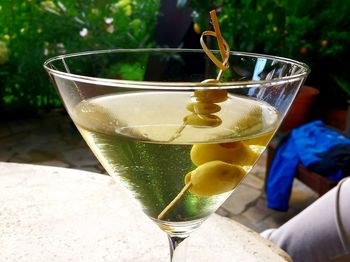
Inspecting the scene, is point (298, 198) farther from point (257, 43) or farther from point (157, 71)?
point (157, 71)

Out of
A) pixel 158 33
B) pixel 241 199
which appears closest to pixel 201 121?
pixel 241 199

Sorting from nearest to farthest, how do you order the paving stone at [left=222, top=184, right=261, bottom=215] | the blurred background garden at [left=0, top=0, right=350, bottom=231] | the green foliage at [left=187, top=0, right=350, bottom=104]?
the paving stone at [left=222, top=184, right=261, bottom=215] → the blurred background garden at [left=0, top=0, right=350, bottom=231] → the green foliage at [left=187, top=0, right=350, bottom=104]

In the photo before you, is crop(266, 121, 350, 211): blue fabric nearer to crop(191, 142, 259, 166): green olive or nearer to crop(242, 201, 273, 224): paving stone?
crop(242, 201, 273, 224): paving stone

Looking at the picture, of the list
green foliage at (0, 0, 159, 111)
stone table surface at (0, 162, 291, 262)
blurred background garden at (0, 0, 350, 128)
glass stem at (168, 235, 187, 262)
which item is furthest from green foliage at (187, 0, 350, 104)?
glass stem at (168, 235, 187, 262)

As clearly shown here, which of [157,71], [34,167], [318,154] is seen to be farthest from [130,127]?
[318,154]

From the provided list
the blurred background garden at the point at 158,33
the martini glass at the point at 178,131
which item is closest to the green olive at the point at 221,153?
the martini glass at the point at 178,131

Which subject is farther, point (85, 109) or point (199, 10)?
point (199, 10)

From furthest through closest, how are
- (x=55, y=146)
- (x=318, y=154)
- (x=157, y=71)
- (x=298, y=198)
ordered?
1. (x=55, y=146)
2. (x=298, y=198)
3. (x=318, y=154)
4. (x=157, y=71)

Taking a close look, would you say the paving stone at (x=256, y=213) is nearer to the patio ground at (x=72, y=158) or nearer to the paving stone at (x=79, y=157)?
the patio ground at (x=72, y=158)
